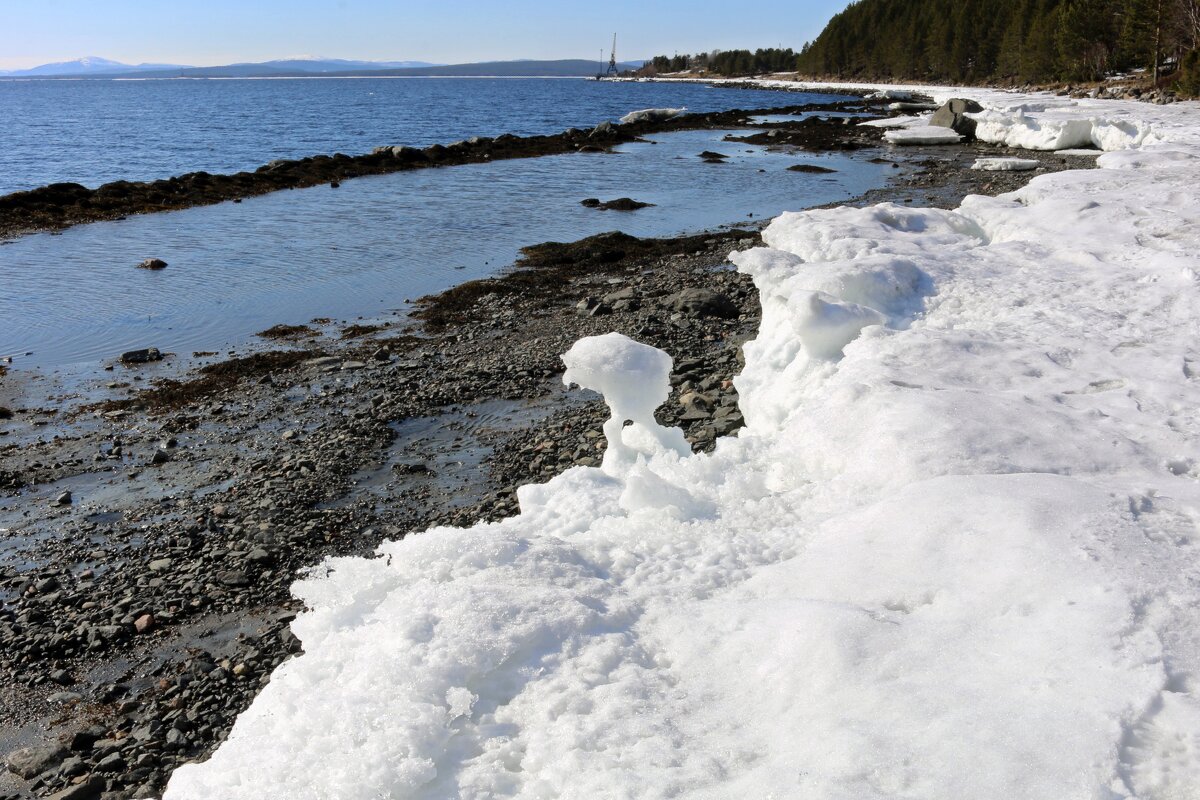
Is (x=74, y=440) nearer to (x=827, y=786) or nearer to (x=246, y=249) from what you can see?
(x=827, y=786)

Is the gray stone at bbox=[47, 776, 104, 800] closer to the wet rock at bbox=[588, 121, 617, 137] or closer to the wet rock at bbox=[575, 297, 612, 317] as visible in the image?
the wet rock at bbox=[575, 297, 612, 317]

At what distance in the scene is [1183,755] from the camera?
3576 millimetres

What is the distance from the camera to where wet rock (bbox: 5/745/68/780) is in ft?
20.5

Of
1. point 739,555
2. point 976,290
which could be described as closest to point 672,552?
point 739,555

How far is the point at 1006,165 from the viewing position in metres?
32.9

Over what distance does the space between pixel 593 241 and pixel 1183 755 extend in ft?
72.0

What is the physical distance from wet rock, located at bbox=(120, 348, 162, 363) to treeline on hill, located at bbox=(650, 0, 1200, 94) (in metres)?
54.2

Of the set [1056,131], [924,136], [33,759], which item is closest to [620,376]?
[33,759]

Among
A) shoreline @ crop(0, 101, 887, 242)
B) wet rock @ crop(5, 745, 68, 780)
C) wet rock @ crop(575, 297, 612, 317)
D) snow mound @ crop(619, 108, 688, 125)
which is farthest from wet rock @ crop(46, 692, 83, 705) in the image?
snow mound @ crop(619, 108, 688, 125)

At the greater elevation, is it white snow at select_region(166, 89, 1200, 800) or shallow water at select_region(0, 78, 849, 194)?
shallow water at select_region(0, 78, 849, 194)

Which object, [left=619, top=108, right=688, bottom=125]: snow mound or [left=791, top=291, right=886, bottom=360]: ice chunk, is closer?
[left=791, top=291, right=886, bottom=360]: ice chunk

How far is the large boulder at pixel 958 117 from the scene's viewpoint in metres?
45.6

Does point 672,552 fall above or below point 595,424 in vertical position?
above

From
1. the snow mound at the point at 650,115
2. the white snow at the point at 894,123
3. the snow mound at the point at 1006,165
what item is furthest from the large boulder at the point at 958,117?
the snow mound at the point at 650,115
